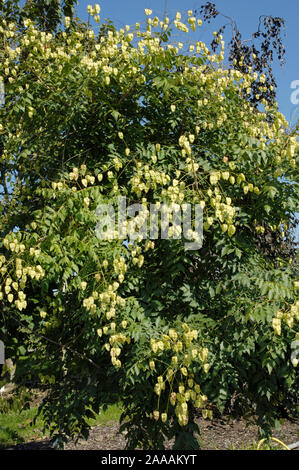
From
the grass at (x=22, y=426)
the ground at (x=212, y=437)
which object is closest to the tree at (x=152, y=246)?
the ground at (x=212, y=437)

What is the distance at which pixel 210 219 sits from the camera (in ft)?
9.29

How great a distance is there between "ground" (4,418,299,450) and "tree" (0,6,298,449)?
6.05 ft

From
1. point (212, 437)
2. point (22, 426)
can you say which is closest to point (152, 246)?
point (212, 437)

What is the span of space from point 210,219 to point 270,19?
6575 millimetres

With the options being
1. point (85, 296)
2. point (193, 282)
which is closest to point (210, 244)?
point (193, 282)

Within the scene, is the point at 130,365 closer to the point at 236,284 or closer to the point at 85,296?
the point at 85,296

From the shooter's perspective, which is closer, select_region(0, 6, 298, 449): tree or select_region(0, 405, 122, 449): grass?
select_region(0, 6, 298, 449): tree

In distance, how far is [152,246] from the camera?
2916 mm

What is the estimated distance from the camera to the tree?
2906mm

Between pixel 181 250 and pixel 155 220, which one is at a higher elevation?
pixel 155 220

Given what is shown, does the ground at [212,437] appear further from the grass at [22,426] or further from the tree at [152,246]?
the tree at [152,246]

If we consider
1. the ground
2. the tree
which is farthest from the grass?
the tree

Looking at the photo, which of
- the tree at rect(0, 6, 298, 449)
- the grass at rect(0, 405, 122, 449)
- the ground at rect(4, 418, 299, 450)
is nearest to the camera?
the tree at rect(0, 6, 298, 449)

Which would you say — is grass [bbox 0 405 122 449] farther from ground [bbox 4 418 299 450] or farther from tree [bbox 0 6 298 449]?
tree [bbox 0 6 298 449]
